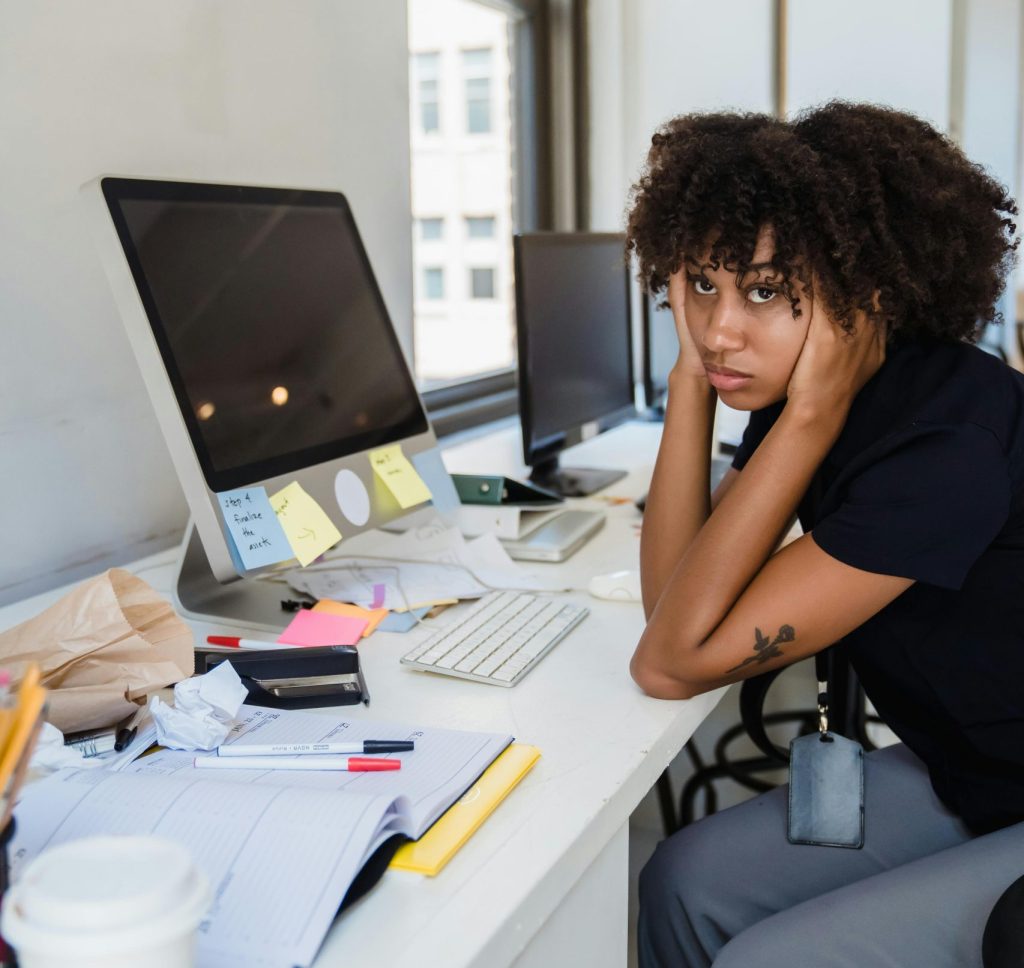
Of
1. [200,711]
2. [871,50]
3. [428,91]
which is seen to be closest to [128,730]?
[200,711]

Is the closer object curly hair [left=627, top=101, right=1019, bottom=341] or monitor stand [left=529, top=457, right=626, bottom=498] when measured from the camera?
curly hair [left=627, top=101, right=1019, bottom=341]

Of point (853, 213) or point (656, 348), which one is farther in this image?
point (656, 348)

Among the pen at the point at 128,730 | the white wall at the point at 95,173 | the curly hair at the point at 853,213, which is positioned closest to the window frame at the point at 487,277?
the white wall at the point at 95,173

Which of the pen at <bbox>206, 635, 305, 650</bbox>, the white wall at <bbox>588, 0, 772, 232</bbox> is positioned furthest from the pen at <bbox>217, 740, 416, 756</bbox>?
the white wall at <bbox>588, 0, 772, 232</bbox>

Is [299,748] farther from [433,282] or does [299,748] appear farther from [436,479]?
[433,282]

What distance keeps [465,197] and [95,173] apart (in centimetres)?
147

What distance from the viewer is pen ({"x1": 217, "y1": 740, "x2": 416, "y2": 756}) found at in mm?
802

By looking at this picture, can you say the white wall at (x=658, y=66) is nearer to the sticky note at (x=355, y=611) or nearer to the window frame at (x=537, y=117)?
the window frame at (x=537, y=117)

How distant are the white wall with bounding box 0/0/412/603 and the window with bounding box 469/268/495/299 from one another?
43.9 inches

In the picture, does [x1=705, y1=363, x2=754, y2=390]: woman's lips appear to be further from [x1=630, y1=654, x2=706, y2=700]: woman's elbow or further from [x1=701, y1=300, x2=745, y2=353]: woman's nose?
[x1=630, y1=654, x2=706, y2=700]: woman's elbow

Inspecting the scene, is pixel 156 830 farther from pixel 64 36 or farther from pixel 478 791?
pixel 64 36

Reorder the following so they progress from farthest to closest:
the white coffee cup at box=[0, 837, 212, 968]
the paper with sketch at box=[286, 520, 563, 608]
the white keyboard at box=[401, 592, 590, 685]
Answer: the paper with sketch at box=[286, 520, 563, 608]
the white keyboard at box=[401, 592, 590, 685]
the white coffee cup at box=[0, 837, 212, 968]

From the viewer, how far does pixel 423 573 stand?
51.7 inches

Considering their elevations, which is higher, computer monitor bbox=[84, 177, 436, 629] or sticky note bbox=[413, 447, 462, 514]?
computer monitor bbox=[84, 177, 436, 629]
